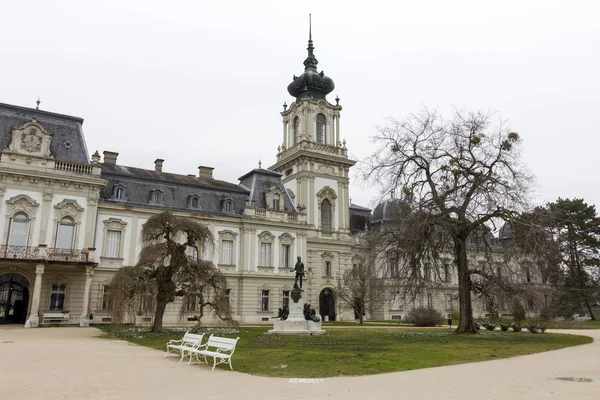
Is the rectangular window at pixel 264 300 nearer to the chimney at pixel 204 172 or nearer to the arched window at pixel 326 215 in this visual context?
the arched window at pixel 326 215

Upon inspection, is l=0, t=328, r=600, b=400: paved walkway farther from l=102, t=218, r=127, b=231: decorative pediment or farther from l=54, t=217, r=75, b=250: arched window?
l=102, t=218, r=127, b=231: decorative pediment

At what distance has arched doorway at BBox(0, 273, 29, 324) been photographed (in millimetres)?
30516

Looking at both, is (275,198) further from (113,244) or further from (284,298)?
(113,244)

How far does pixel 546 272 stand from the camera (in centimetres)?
2320

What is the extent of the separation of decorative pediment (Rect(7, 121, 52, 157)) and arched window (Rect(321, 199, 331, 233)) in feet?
80.6

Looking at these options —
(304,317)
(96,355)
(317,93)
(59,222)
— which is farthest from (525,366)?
(317,93)

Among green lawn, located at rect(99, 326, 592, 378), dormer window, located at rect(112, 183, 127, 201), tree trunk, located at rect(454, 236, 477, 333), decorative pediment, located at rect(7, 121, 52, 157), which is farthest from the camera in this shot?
dormer window, located at rect(112, 183, 127, 201)

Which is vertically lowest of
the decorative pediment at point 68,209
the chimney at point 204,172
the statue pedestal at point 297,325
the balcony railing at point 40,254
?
the statue pedestal at point 297,325

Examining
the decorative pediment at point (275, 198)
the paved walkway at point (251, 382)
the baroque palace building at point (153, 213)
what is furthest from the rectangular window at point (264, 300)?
the paved walkway at point (251, 382)

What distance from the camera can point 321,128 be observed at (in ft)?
164

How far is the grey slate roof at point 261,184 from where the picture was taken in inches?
1666

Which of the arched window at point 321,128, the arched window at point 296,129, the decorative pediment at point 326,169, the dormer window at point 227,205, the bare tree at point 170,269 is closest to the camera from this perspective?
the bare tree at point 170,269

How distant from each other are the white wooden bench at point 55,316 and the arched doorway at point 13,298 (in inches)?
85.8

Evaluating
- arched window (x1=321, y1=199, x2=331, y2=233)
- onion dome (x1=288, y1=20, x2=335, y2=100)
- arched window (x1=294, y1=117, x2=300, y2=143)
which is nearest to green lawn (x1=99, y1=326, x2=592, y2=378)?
arched window (x1=321, y1=199, x2=331, y2=233)
